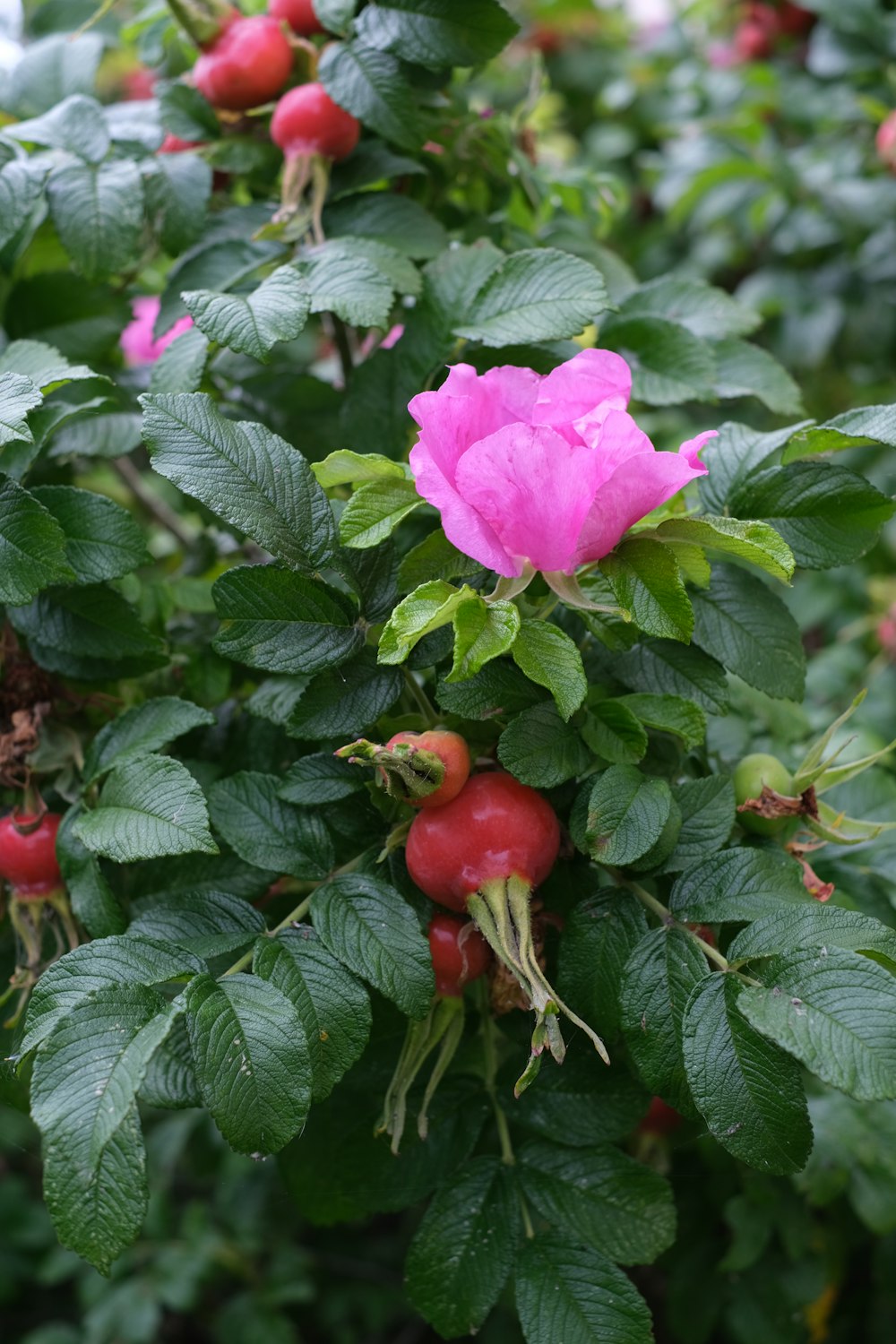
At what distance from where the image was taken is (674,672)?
33.0 inches

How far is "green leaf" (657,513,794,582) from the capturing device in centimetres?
70

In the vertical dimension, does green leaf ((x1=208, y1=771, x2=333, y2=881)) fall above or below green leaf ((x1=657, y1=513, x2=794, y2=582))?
below

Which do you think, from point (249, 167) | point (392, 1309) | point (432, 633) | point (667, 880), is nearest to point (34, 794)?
point (432, 633)

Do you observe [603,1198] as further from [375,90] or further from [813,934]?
[375,90]

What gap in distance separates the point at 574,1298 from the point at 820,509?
0.59m

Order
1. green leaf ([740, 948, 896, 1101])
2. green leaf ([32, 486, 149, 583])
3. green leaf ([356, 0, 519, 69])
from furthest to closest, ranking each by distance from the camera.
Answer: green leaf ([356, 0, 519, 69]) → green leaf ([32, 486, 149, 583]) → green leaf ([740, 948, 896, 1101])

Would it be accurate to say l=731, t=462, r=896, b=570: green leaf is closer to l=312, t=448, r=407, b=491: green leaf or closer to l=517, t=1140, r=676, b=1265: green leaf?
l=312, t=448, r=407, b=491: green leaf

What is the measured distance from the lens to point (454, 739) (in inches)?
29.4

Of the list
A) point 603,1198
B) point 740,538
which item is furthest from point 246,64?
point 603,1198

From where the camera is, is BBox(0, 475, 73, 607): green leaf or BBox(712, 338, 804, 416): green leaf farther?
BBox(712, 338, 804, 416): green leaf

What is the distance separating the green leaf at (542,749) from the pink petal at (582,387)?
19 cm

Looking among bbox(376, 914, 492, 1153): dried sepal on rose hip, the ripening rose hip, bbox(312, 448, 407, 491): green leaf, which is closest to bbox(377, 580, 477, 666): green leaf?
bbox(312, 448, 407, 491): green leaf

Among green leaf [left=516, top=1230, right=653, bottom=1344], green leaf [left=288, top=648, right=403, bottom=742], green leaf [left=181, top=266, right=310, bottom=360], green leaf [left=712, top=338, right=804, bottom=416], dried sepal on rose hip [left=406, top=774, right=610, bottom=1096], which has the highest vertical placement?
green leaf [left=181, top=266, right=310, bottom=360]

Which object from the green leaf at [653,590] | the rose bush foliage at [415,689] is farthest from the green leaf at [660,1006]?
the green leaf at [653,590]
